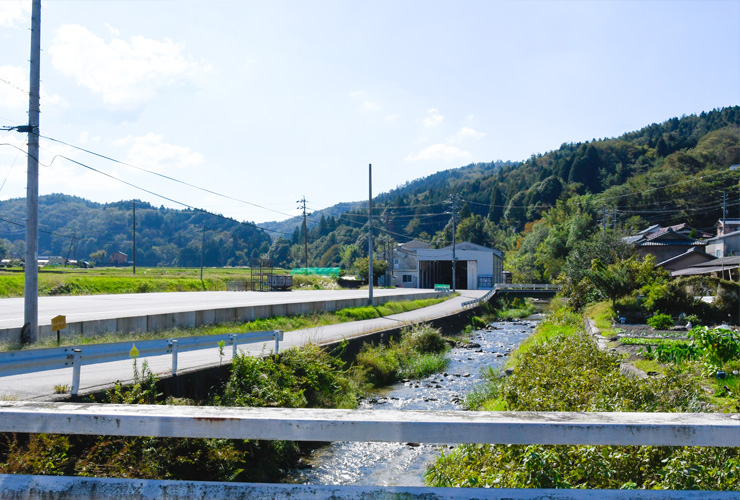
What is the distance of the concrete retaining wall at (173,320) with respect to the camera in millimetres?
13273

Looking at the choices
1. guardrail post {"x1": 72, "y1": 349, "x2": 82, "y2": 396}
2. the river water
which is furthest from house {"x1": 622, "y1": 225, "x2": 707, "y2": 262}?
guardrail post {"x1": 72, "y1": 349, "x2": 82, "y2": 396}

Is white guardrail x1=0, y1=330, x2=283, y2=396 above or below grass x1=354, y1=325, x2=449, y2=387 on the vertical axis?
above

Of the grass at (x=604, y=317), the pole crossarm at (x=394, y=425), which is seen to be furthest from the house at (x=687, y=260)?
the pole crossarm at (x=394, y=425)

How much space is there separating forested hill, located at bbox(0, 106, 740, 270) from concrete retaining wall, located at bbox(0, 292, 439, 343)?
41.3 metres

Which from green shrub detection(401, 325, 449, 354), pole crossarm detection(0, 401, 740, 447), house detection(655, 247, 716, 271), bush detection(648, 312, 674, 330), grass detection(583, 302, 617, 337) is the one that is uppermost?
house detection(655, 247, 716, 271)

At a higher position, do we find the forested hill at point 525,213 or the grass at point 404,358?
the forested hill at point 525,213

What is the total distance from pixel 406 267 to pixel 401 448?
82934 mm

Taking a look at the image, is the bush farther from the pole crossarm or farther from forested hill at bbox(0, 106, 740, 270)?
forested hill at bbox(0, 106, 740, 270)

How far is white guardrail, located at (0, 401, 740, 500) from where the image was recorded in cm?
245

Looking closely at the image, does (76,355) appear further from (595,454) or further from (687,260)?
(687,260)

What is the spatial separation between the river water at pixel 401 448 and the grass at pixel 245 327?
5425 millimetres

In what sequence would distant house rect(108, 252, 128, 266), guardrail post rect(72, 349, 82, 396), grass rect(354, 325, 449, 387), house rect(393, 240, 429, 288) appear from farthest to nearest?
distant house rect(108, 252, 128, 266) → house rect(393, 240, 429, 288) → grass rect(354, 325, 449, 387) → guardrail post rect(72, 349, 82, 396)

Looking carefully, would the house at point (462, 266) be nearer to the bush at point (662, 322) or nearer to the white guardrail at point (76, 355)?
the bush at point (662, 322)

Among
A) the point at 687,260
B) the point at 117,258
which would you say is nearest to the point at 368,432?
the point at 687,260
